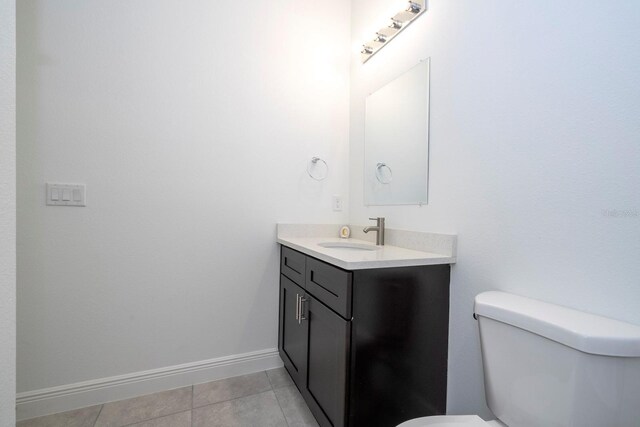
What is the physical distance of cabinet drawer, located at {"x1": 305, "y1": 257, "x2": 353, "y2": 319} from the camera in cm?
99

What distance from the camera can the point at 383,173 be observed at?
5.43ft

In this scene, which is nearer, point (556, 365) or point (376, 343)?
point (556, 365)

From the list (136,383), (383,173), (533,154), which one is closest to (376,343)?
(533,154)

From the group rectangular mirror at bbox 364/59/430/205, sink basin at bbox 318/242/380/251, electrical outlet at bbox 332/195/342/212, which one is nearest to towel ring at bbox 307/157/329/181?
electrical outlet at bbox 332/195/342/212

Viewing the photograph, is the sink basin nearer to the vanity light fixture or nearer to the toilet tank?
the toilet tank

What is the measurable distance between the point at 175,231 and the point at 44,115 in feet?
2.65

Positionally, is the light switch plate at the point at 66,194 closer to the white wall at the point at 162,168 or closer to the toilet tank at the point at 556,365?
the white wall at the point at 162,168

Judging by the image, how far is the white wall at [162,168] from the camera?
1.33m

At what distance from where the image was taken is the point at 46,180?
1.32 m

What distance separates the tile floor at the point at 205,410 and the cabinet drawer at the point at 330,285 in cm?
64

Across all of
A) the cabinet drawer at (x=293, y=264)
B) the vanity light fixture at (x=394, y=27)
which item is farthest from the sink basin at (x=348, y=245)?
the vanity light fixture at (x=394, y=27)

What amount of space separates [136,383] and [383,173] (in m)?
1.83

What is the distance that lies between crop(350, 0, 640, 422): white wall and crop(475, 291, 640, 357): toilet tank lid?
0.23 feet

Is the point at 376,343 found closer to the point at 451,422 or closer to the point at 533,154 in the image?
the point at 451,422
